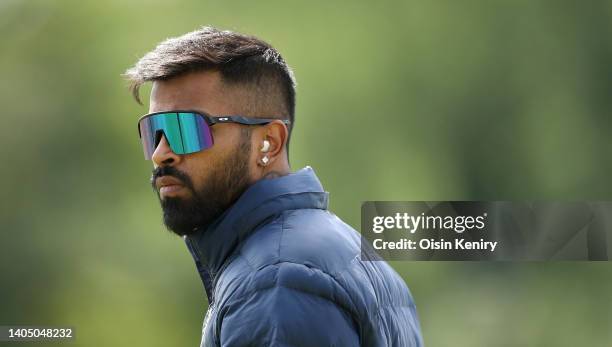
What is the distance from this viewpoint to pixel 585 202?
11.6 meters

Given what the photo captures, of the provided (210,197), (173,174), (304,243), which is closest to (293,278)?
(304,243)

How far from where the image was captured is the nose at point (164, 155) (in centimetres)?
273

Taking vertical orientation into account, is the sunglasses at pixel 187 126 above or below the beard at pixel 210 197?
above

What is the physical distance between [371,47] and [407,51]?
0.44 m

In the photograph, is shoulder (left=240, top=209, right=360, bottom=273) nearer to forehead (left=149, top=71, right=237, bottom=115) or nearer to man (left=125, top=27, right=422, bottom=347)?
man (left=125, top=27, right=422, bottom=347)

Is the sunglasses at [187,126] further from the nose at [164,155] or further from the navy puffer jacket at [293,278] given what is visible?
the navy puffer jacket at [293,278]

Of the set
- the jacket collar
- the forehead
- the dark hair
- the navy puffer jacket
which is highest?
the dark hair

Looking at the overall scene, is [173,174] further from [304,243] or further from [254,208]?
[304,243]

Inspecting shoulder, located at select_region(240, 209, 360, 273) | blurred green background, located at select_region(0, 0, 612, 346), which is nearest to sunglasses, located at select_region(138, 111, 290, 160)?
shoulder, located at select_region(240, 209, 360, 273)

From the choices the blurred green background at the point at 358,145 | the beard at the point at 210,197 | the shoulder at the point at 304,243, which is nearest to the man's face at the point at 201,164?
the beard at the point at 210,197

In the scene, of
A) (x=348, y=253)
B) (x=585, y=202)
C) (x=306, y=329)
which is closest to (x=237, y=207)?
(x=348, y=253)

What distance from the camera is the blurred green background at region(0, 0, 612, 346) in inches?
456

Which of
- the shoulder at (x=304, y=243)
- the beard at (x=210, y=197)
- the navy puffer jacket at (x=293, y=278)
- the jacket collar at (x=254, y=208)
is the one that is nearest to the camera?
the navy puffer jacket at (x=293, y=278)

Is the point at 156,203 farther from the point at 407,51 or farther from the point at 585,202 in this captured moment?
the point at 585,202
